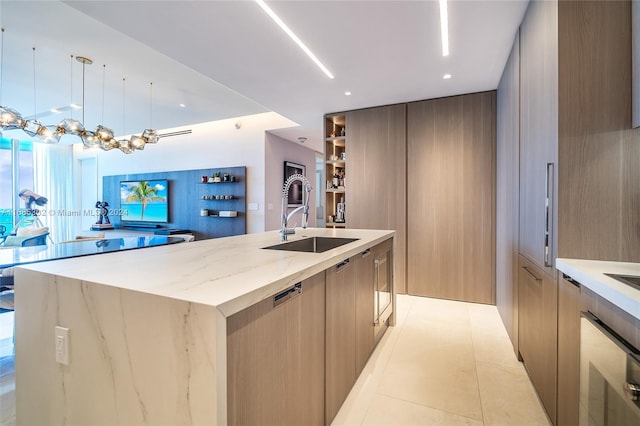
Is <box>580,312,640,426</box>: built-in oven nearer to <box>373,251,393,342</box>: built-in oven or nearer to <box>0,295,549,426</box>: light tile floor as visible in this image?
<box>0,295,549,426</box>: light tile floor

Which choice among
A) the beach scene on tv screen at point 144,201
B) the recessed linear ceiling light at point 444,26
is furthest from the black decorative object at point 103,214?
the recessed linear ceiling light at point 444,26

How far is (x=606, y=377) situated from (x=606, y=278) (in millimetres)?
333

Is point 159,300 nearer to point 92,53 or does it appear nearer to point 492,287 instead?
point 92,53

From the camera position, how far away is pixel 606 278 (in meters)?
1.01

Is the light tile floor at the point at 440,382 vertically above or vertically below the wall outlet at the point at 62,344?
below

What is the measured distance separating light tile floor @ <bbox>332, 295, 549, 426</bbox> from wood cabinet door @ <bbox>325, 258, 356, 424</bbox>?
0.49 ft

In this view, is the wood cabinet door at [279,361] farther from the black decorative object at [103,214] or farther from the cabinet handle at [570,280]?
the black decorative object at [103,214]

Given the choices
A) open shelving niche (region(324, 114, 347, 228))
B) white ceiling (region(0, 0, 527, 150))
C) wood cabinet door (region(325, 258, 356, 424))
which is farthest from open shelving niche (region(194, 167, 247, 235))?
wood cabinet door (region(325, 258, 356, 424))

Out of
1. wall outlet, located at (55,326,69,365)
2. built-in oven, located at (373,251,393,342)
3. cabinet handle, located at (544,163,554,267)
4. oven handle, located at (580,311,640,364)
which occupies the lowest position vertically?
built-in oven, located at (373,251,393,342)

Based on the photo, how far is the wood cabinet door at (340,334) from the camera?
1403 millimetres

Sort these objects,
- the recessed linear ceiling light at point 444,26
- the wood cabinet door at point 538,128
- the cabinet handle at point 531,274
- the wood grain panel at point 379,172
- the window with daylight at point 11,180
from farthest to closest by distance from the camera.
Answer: the window with daylight at point 11,180 < the wood grain panel at point 379,172 < the recessed linear ceiling light at point 444,26 < the cabinet handle at point 531,274 < the wood cabinet door at point 538,128

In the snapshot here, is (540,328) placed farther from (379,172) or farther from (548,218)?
(379,172)

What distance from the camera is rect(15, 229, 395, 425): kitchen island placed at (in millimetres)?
728

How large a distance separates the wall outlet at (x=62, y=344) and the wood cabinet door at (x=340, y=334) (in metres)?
0.99
